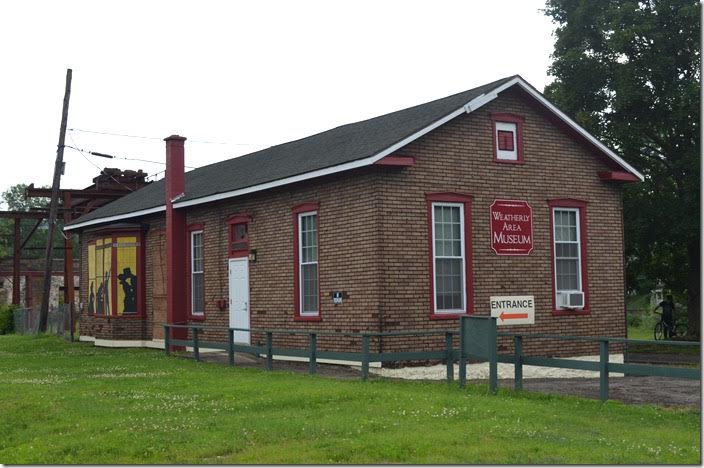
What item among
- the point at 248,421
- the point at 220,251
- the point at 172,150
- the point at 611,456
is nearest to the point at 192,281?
the point at 220,251

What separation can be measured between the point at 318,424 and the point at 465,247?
890cm

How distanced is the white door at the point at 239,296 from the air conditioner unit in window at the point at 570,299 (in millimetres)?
7163

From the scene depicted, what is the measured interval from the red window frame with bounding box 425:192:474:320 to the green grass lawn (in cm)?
319

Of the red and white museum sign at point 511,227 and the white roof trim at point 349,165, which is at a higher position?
the white roof trim at point 349,165

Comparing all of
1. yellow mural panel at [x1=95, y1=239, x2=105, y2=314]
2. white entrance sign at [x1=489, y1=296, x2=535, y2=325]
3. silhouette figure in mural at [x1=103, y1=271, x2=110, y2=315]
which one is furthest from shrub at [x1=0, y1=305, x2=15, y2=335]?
white entrance sign at [x1=489, y1=296, x2=535, y2=325]

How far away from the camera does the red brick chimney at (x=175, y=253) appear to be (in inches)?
1009

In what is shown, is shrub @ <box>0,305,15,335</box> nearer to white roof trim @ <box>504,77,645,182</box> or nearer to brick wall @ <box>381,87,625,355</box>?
brick wall @ <box>381,87,625,355</box>

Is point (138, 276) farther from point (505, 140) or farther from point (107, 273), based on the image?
point (505, 140)

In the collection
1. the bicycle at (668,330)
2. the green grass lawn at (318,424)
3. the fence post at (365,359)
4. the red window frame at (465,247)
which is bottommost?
the bicycle at (668,330)

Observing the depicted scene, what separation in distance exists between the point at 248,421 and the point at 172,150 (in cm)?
1556

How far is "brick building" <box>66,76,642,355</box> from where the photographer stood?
18938mm

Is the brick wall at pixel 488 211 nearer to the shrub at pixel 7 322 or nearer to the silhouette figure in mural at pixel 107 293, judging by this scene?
the silhouette figure in mural at pixel 107 293

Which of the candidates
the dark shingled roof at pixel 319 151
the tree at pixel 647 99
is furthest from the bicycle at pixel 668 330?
the dark shingled roof at pixel 319 151

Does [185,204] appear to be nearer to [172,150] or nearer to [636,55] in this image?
[172,150]
